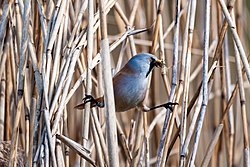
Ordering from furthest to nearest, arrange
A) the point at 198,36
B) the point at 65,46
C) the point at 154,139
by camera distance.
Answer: the point at 198,36
the point at 154,139
the point at 65,46

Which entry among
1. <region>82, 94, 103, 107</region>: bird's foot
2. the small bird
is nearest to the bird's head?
the small bird

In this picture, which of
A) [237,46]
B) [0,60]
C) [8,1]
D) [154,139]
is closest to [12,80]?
[0,60]

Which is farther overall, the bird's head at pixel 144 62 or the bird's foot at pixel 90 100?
the bird's head at pixel 144 62

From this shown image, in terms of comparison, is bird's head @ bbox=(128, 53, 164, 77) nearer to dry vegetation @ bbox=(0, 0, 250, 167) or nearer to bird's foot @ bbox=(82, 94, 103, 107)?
dry vegetation @ bbox=(0, 0, 250, 167)

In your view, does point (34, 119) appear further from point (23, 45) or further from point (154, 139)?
point (154, 139)

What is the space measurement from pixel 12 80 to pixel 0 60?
138mm

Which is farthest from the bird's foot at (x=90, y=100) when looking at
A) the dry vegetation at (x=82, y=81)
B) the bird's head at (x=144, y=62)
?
the bird's head at (x=144, y=62)

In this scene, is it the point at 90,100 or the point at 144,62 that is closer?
the point at 90,100

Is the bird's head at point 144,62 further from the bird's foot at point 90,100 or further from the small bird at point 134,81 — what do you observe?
the bird's foot at point 90,100

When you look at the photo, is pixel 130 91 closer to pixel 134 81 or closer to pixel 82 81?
pixel 134 81

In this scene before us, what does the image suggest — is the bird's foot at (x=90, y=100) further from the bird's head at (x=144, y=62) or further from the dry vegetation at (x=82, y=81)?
the bird's head at (x=144, y=62)

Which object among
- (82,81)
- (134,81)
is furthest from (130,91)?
(82,81)

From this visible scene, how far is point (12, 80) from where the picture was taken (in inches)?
73.5

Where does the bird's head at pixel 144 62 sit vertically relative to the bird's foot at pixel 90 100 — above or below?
above
